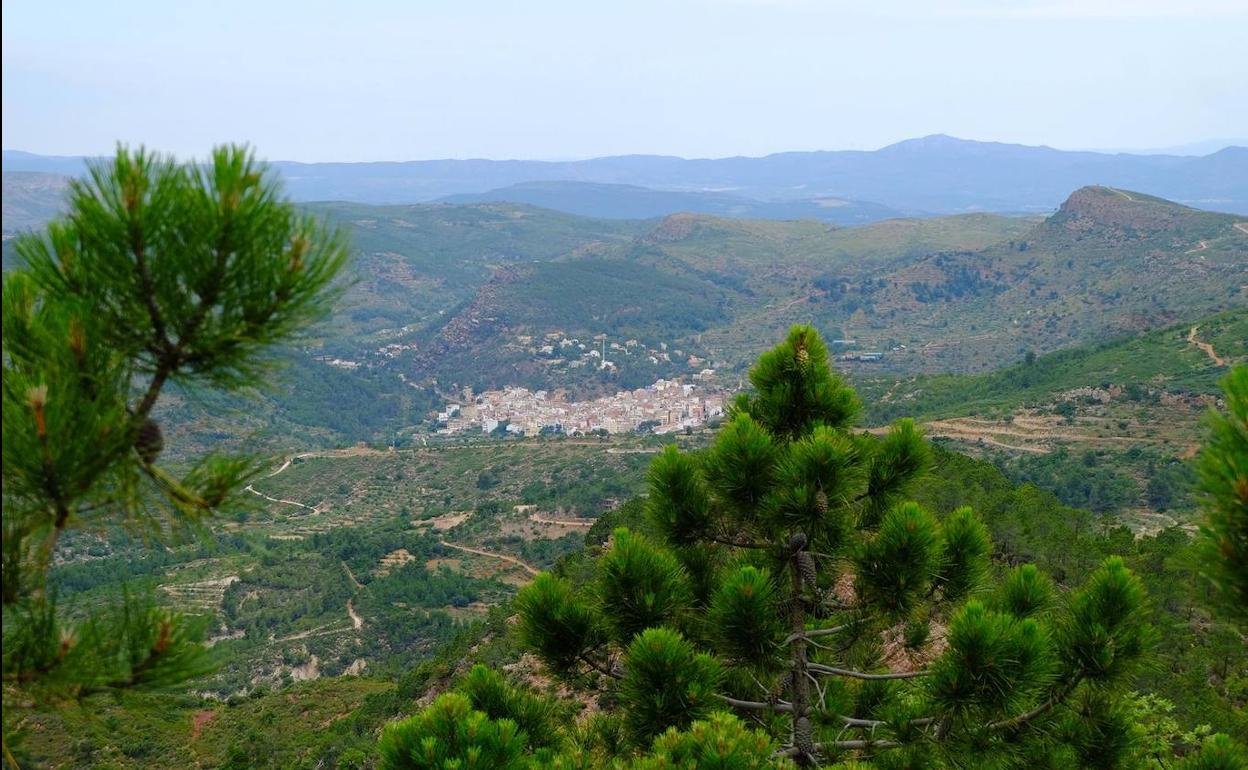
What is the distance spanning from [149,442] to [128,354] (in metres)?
0.25

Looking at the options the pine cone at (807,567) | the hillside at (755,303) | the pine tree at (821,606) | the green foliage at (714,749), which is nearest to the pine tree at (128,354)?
the green foliage at (714,749)

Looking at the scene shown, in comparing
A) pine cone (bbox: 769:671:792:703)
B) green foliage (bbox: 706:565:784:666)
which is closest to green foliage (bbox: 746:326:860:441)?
green foliage (bbox: 706:565:784:666)

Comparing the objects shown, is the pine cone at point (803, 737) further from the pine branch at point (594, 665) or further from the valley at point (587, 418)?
the valley at point (587, 418)

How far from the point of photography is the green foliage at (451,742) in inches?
133

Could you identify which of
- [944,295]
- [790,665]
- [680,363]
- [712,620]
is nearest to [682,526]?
[712,620]

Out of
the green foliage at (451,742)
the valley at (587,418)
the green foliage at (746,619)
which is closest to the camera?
the green foliage at (451,742)

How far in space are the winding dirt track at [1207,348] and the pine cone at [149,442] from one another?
49.0 metres

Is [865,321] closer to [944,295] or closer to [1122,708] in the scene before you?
[944,295]

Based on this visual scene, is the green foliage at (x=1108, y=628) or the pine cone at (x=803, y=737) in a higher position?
the green foliage at (x=1108, y=628)

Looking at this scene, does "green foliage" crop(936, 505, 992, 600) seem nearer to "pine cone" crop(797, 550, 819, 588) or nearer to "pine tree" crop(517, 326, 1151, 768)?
"pine tree" crop(517, 326, 1151, 768)

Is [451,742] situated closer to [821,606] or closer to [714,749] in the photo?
[714,749]

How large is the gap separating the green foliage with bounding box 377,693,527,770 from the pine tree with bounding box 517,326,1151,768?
2.30 feet

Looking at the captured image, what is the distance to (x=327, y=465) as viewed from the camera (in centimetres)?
5797

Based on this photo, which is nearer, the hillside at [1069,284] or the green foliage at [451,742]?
the green foliage at [451,742]
